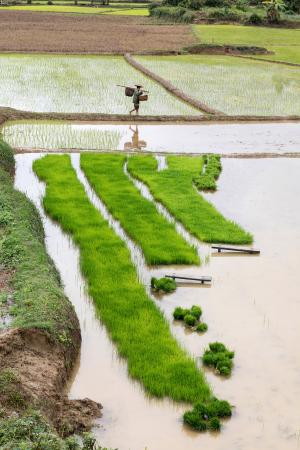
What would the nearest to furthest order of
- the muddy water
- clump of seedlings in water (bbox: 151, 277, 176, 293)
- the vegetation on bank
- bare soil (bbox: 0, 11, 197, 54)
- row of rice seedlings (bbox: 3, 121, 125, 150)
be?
the muddy water
clump of seedlings in water (bbox: 151, 277, 176, 293)
row of rice seedlings (bbox: 3, 121, 125, 150)
bare soil (bbox: 0, 11, 197, 54)
the vegetation on bank

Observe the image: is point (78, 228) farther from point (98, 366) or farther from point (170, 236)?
point (98, 366)

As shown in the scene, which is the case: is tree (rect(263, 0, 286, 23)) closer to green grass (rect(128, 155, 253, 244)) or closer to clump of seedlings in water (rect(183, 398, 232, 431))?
green grass (rect(128, 155, 253, 244))

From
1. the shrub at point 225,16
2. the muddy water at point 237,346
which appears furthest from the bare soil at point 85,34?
the muddy water at point 237,346

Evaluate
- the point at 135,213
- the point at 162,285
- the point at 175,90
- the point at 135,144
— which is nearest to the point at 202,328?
the point at 162,285

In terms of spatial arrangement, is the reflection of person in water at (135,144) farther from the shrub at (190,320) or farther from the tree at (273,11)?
the tree at (273,11)

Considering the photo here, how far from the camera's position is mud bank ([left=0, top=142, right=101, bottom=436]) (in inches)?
210

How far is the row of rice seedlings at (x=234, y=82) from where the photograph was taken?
18.7m

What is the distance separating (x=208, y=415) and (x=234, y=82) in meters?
17.4

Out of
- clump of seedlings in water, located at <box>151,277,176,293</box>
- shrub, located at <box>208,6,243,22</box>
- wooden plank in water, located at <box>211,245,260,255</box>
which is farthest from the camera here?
shrub, located at <box>208,6,243,22</box>

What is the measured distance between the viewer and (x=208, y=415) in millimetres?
5570

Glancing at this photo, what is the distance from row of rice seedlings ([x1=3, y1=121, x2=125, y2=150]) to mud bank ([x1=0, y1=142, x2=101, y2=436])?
6057 millimetres

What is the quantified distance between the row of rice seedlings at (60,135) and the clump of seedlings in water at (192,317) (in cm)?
743

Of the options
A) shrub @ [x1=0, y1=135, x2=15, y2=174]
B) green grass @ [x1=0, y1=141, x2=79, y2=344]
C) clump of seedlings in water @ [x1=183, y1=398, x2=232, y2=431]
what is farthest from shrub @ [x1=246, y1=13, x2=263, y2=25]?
clump of seedlings in water @ [x1=183, y1=398, x2=232, y2=431]

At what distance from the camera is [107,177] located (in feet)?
39.2
